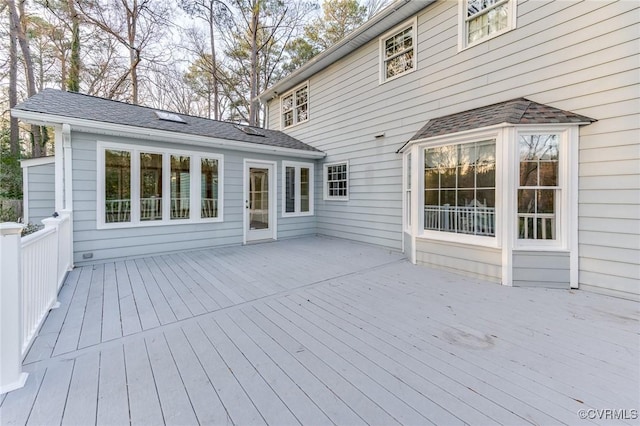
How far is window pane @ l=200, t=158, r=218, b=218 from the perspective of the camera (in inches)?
248

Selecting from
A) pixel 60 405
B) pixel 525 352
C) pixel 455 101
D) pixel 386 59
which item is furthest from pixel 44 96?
pixel 525 352

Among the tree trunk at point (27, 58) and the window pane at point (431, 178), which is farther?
the tree trunk at point (27, 58)

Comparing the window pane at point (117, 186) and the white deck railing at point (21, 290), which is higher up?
the window pane at point (117, 186)

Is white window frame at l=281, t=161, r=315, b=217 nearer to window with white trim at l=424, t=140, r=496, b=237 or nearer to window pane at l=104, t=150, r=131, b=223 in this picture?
window pane at l=104, t=150, r=131, b=223

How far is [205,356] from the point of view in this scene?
84.4 inches

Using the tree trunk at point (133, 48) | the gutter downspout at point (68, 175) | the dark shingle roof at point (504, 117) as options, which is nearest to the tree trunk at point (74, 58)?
the tree trunk at point (133, 48)

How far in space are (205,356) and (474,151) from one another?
4.55 meters

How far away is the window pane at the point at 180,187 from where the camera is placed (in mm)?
5902

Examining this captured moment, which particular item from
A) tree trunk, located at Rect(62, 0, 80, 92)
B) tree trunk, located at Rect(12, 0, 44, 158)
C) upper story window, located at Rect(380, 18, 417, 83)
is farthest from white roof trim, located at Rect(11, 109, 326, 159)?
tree trunk, located at Rect(12, 0, 44, 158)

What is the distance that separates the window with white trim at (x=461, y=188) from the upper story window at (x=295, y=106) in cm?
529

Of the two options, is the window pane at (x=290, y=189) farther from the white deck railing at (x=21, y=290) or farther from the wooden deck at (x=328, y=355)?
the white deck railing at (x=21, y=290)

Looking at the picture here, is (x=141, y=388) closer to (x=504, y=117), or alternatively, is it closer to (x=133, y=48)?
(x=504, y=117)

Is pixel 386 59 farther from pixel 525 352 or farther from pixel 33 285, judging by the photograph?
pixel 33 285

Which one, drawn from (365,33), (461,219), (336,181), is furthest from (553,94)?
(336,181)
